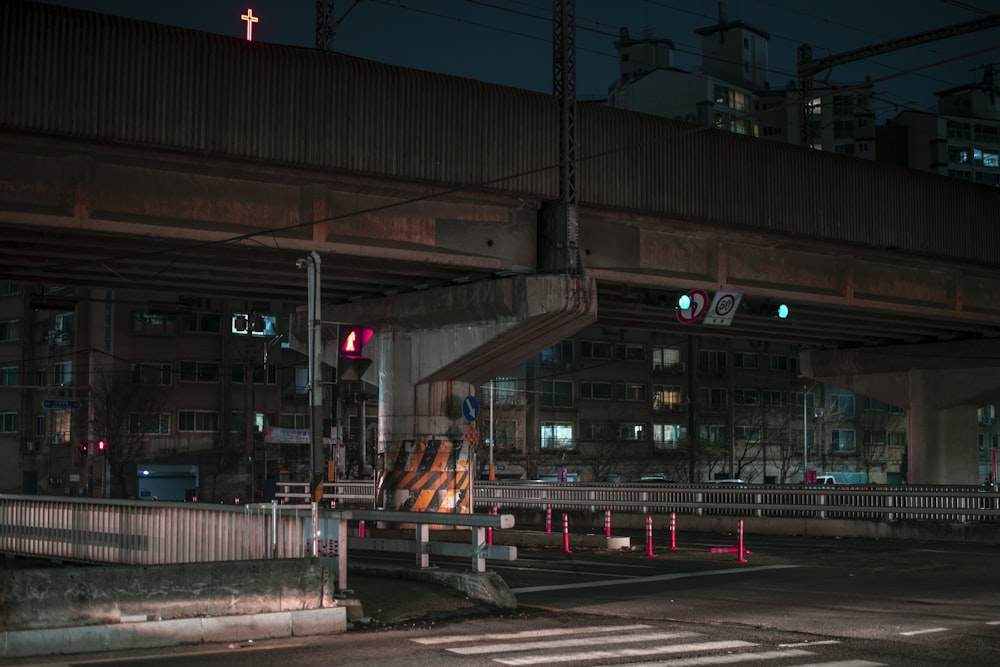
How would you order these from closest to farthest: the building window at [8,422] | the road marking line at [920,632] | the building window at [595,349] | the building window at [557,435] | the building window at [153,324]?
1. the road marking line at [920,632]
2. the building window at [153,324]
3. the building window at [8,422]
4. the building window at [557,435]
5. the building window at [595,349]

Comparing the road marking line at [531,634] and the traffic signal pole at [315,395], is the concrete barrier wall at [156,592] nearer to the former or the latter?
the road marking line at [531,634]

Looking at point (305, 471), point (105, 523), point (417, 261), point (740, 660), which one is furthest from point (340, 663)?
point (305, 471)

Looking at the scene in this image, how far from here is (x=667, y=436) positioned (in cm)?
9581

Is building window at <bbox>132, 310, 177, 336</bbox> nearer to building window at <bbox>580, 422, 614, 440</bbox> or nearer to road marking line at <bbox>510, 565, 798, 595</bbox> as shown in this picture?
building window at <bbox>580, 422, 614, 440</bbox>

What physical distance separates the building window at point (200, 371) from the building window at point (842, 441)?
5153cm

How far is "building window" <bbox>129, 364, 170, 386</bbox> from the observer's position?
2936 inches

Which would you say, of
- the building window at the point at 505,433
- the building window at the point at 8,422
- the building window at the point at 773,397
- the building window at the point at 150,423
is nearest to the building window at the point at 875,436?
the building window at the point at 773,397

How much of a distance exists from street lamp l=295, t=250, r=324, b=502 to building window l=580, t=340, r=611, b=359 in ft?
228

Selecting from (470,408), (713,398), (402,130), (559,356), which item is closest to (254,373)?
(559,356)

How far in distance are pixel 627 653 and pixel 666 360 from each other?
84.8 m

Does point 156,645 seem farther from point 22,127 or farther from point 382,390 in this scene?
point 382,390

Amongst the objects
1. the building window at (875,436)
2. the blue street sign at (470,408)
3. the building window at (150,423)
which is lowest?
the building window at (875,436)

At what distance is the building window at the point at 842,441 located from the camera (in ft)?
339

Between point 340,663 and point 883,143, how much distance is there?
12942 cm
